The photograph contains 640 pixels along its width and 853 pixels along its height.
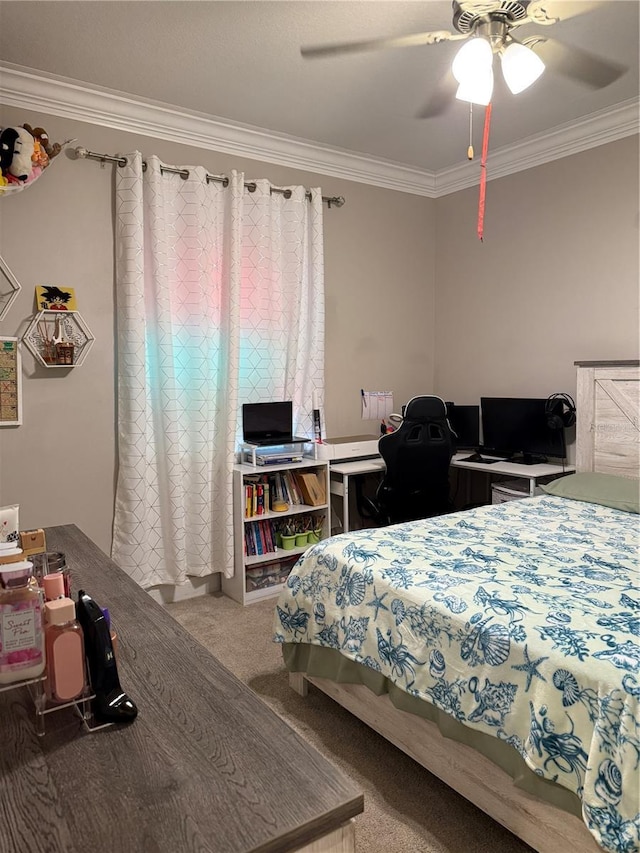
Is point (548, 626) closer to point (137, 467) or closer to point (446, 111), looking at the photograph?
point (137, 467)

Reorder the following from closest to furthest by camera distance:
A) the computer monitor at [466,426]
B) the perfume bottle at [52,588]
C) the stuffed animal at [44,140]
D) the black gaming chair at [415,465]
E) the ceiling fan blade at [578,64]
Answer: the perfume bottle at [52,588] < the ceiling fan blade at [578,64] < the stuffed animal at [44,140] < the black gaming chair at [415,465] < the computer monitor at [466,426]

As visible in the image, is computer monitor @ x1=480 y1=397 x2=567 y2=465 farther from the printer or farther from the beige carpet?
the beige carpet

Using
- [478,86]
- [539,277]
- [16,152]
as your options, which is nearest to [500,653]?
[478,86]

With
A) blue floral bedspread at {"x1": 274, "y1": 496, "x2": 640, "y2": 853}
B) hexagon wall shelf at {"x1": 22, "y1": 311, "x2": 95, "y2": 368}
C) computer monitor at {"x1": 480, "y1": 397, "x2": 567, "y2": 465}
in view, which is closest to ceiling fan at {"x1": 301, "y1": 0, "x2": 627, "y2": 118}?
blue floral bedspread at {"x1": 274, "y1": 496, "x2": 640, "y2": 853}

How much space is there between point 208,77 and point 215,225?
2.53 feet

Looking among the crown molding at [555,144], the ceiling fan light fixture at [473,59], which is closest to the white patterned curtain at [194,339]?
the crown molding at [555,144]

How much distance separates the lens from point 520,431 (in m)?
3.82

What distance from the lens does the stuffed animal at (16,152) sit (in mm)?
2631

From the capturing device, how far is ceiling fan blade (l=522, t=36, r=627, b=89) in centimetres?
262

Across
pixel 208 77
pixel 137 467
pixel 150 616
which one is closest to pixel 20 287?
pixel 137 467

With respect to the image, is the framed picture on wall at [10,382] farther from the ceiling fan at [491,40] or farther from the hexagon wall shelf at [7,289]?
the ceiling fan at [491,40]

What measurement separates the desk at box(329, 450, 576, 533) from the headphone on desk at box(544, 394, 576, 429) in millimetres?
267

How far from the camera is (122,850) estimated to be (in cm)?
74

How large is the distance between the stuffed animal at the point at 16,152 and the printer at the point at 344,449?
Result: 2.13 m
